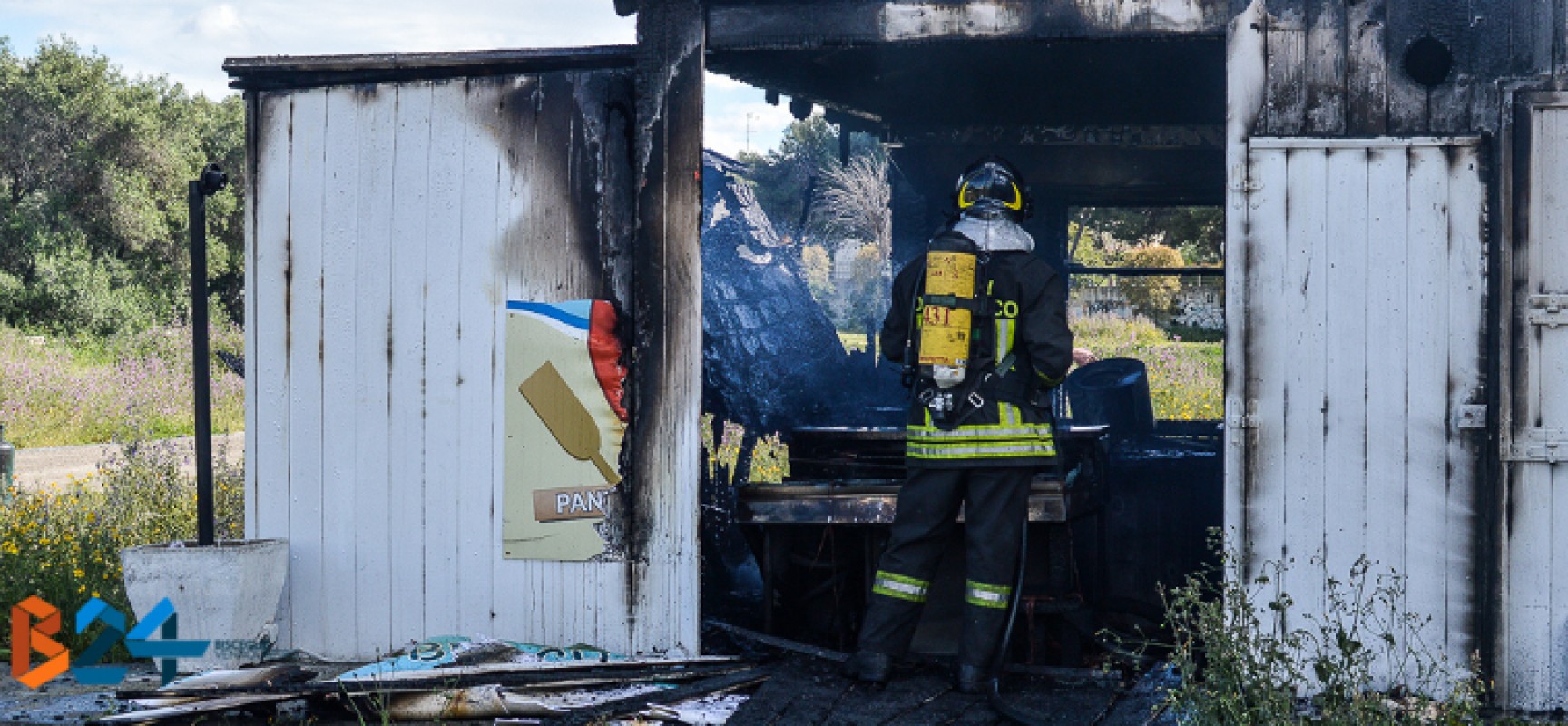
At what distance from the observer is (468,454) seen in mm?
6129

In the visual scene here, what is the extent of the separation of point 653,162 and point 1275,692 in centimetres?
348

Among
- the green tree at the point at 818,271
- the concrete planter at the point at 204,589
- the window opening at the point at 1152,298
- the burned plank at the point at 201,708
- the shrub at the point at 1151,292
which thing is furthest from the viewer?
the shrub at the point at 1151,292

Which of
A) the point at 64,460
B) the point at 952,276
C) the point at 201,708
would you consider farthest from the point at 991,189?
the point at 64,460

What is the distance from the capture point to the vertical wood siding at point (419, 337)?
238 inches

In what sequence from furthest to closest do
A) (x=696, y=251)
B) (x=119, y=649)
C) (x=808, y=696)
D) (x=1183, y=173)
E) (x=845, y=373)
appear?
(x=1183, y=173)
(x=845, y=373)
(x=119, y=649)
(x=696, y=251)
(x=808, y=696)

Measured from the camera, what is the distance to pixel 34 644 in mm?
6426

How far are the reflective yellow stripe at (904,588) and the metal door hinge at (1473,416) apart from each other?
2.33 metres

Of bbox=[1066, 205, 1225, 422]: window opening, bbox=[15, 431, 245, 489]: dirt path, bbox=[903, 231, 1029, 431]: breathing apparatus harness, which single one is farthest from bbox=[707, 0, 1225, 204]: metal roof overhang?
bbox=[15, 431, 245, 489]: dirt path

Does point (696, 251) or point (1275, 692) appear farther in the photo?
point (696, 251)

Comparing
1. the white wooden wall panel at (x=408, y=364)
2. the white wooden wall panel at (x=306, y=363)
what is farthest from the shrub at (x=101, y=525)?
the white wooden wall panel at (x=408, y=364)

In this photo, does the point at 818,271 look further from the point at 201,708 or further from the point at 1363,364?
the point at 201,708

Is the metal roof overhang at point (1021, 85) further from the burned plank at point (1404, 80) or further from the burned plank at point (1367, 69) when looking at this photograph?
the burned plank at point (1404, 80)

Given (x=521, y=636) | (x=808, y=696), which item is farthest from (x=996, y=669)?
(x=521, y=636)

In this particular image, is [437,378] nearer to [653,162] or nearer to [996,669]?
[653,162]
